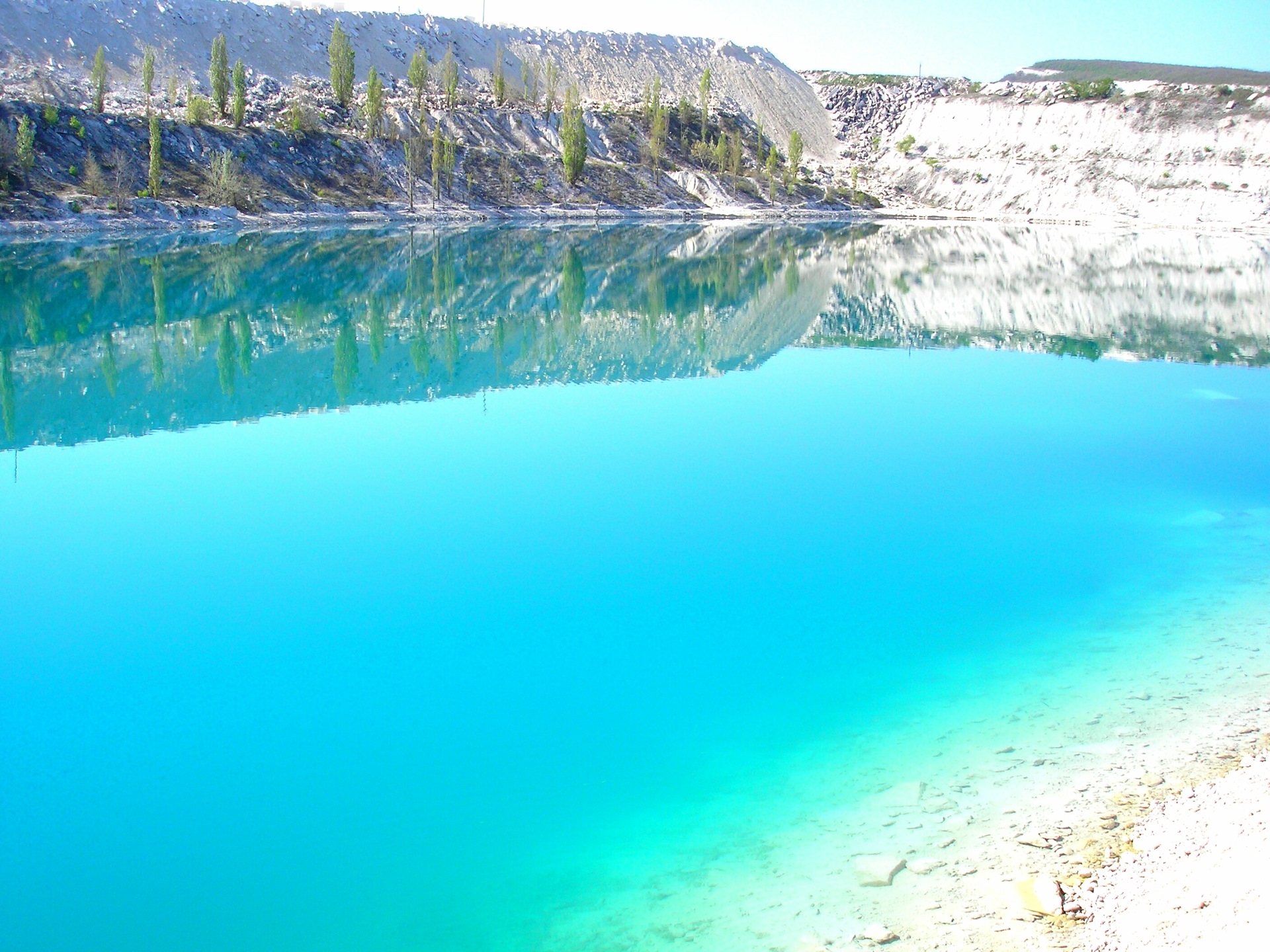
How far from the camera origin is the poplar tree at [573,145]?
72.6 metres

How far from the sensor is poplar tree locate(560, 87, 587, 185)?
7256cm

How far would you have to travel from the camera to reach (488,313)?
32.8 m

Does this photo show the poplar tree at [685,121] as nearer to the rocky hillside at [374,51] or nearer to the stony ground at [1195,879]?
the rocky hillside at [374,51]

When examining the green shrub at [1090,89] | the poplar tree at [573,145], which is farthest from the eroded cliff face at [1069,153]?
the poplar tree at [573,145]

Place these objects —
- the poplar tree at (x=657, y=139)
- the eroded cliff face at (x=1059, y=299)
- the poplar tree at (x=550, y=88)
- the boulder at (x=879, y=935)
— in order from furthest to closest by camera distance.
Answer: the poplar tree at (x=550, y=88)
the poplar tree at (x=657, y=139)
the eroded cliff face at (x=1059, y=299)
the boulder at (x=879, y=935)

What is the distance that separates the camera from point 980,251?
56219mm

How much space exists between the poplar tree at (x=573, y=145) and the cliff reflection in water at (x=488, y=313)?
19.1m

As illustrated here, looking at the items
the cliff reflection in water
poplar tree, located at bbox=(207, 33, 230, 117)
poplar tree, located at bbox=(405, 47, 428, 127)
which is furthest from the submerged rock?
poplar tree, located at bbox=(405, 47, 428, 127)

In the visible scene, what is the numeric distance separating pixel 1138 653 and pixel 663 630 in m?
4.77

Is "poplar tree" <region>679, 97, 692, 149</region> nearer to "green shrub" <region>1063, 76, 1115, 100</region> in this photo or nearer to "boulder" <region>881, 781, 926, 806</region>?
"green shrub" <region>1063, 76, 1115, 100</region>

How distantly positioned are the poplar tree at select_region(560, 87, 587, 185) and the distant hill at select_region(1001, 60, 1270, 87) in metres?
58.8

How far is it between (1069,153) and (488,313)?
74478 millimetres

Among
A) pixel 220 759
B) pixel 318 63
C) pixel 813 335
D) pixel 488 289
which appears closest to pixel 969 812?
pixel 220 759

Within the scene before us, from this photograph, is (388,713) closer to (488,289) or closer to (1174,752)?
(1174,752)
